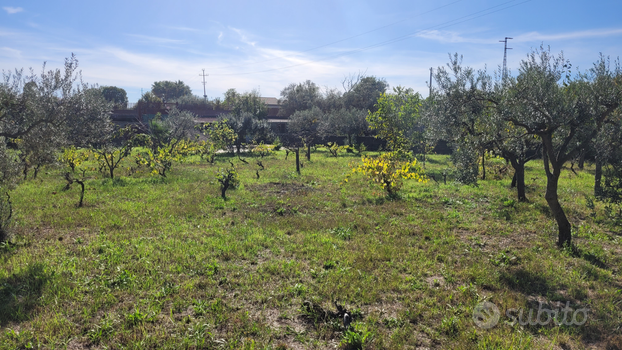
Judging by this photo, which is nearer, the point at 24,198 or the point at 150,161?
the point at 24,198

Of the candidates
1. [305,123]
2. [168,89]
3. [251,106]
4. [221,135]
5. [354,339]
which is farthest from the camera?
[168,89]

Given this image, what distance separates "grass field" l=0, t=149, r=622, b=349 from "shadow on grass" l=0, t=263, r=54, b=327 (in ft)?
0.09

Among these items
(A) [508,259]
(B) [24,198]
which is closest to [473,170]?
(A) [508,259]

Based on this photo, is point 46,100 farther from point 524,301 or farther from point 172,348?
point 524,301

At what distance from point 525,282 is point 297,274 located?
4213 mm

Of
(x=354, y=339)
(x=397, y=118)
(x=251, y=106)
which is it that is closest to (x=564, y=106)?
(x=354, y=339)

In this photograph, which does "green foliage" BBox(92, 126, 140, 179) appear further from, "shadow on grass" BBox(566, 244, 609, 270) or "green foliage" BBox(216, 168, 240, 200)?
"shadow on grass" BBox(566, 244, 609, 270)

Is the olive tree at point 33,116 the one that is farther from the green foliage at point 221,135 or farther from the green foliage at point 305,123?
the green foliage at point 305,123

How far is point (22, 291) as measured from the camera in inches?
230

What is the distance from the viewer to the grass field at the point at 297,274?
4.93 meters

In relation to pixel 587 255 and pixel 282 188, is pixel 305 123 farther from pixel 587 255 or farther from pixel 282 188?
pixel 587 255

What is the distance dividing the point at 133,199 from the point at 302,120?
3088cm

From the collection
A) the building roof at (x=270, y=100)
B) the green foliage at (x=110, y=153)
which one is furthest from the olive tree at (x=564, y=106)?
the building roof at (x=270, y=100)

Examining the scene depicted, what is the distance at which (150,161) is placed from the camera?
58.9 feet
